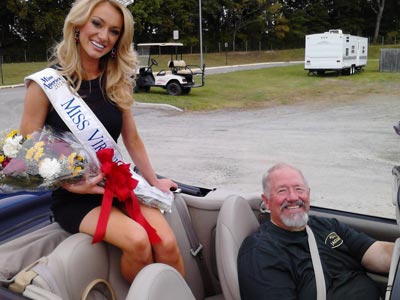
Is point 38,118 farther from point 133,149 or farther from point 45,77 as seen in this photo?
point 133,149

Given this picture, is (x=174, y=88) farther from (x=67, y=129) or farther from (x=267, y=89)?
(x=67, y=129)

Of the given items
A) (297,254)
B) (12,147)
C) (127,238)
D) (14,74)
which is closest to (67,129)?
(12,147)

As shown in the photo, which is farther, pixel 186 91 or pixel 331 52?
pixel 331 52

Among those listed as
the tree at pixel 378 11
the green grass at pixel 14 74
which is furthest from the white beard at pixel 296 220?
the tree at pixel 378 11

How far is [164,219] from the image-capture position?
2305 millimetres

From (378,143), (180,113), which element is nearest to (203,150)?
(378,143)

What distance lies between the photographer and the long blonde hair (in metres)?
2.23

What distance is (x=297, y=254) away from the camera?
2.25 m

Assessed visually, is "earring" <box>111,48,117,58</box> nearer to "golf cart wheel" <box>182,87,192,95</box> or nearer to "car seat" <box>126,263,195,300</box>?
"car seat" <box>126,263,195,300</box>

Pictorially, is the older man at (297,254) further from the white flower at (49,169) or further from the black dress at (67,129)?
the white flower at (49,169)

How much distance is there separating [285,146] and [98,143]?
6.47 m

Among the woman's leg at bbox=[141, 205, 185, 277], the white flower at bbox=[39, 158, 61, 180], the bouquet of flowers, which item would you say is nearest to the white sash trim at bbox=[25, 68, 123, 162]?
the bouquet of flowers

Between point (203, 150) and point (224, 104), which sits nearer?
point (203, 150)

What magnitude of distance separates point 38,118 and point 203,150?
6129 mm
